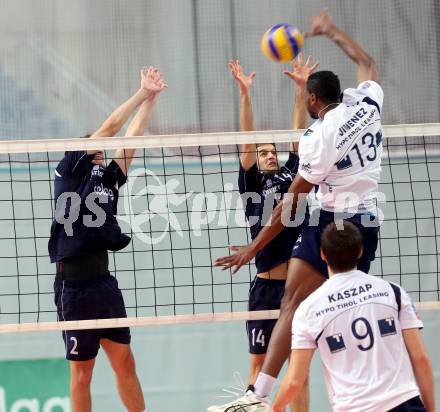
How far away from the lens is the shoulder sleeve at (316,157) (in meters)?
A: 5.43

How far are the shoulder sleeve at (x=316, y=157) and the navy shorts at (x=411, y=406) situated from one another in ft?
5.27

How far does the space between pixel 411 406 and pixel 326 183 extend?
169 cm

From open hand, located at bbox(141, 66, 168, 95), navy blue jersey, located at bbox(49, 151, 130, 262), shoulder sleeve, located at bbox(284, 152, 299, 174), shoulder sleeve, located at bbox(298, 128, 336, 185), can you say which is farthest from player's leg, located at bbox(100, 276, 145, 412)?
shoulder sleeve, located at bbox(298, 128, 336, 185)

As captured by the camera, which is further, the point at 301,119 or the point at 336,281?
the point at 301,119

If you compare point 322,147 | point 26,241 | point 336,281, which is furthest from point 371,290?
point 26,241

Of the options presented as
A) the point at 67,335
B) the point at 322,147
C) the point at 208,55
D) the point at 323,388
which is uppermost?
the point at 208,55

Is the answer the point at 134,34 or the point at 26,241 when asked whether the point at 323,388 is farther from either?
the point at 134,34

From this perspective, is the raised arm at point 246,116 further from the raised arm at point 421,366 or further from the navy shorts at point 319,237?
the raised arm at point 421,366

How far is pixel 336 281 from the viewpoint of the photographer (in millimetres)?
4418

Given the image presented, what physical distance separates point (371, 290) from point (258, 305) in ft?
9.26

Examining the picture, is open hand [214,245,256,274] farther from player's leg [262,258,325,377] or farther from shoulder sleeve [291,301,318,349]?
shoulder sleeve [291,301,318,349]

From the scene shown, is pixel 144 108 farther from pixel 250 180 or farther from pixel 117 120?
pixel 250 180

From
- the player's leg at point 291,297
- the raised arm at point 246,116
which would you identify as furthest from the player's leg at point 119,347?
the player's leg at point 291,297

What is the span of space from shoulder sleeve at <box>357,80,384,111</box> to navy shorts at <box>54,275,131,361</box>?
240 cm
